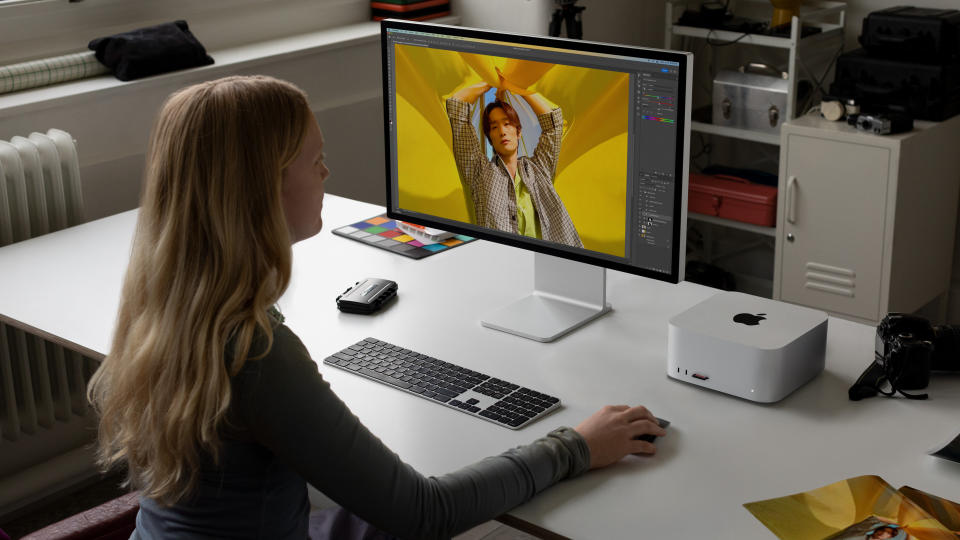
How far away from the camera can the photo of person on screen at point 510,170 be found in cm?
181

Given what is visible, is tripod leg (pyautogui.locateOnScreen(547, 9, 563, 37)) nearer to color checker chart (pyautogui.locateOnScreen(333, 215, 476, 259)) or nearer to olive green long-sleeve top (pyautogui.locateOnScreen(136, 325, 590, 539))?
color checker chart (pyautogui.locateOnScreen(333, 215, 476, 259))

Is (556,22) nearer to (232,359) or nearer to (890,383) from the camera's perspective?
(890,383)

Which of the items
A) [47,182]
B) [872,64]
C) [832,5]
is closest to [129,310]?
[47,182]

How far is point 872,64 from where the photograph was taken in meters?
3.23

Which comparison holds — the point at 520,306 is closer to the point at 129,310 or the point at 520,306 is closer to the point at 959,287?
the point at 129,310

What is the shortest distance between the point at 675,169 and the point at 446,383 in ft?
1.58

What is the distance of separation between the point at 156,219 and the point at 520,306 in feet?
2.74

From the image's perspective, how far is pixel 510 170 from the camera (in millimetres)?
1870

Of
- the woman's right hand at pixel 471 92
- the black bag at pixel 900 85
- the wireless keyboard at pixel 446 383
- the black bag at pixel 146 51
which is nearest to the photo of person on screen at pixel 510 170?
the woman's right hand at pixel 471 92

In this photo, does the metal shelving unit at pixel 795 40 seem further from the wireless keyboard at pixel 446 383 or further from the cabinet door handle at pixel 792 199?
the wireless keyboard at pixel 446 383

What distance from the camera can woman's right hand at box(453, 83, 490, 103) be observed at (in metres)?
1.86

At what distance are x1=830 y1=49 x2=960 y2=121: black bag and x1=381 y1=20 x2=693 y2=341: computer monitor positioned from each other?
1696 mm

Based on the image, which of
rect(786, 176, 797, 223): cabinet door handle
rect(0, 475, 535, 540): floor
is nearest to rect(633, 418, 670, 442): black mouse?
rect(0, 475, 535, 540): floor

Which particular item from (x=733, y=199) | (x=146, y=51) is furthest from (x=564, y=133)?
(x=733, y=199)
